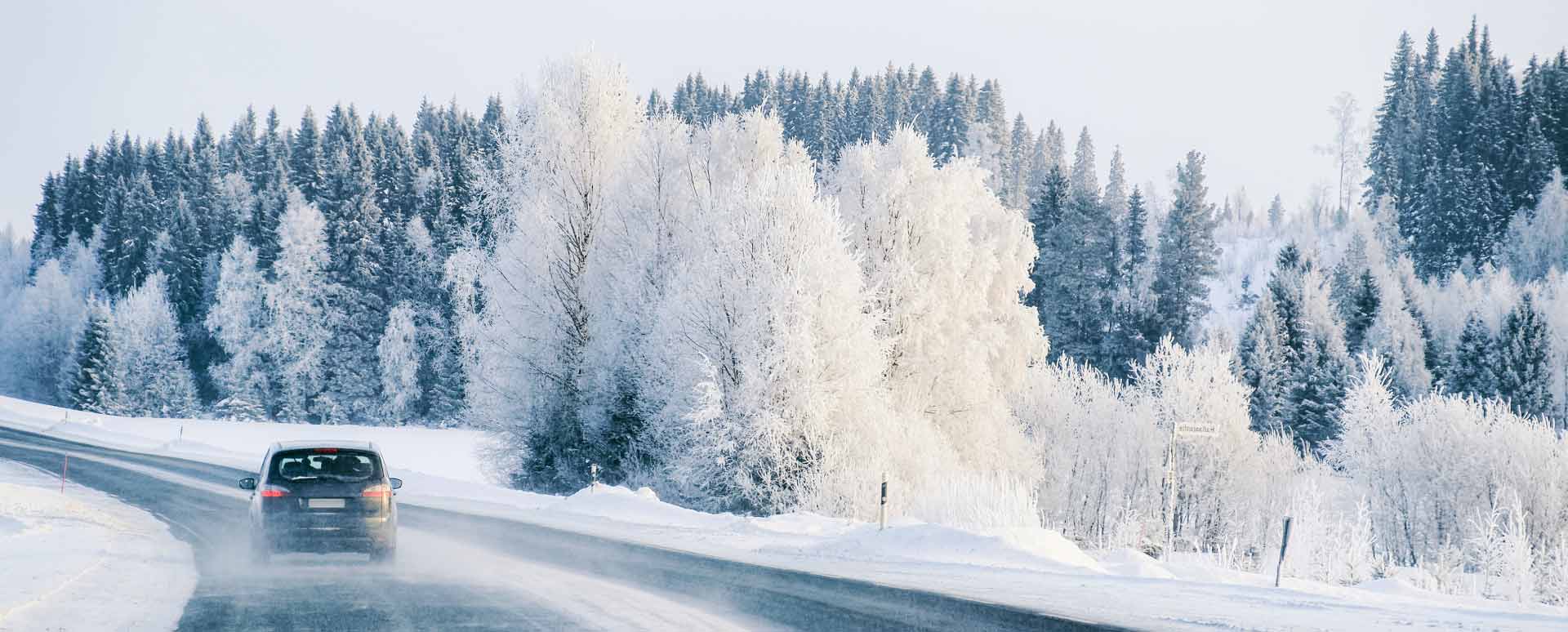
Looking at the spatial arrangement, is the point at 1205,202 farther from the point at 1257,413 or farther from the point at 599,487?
the point at 599,487

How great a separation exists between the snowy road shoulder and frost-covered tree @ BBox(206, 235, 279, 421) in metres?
53.7

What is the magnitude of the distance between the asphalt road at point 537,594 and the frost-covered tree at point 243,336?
60704 millimetres

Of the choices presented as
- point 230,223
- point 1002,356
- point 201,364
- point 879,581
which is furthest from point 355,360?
point 879,581

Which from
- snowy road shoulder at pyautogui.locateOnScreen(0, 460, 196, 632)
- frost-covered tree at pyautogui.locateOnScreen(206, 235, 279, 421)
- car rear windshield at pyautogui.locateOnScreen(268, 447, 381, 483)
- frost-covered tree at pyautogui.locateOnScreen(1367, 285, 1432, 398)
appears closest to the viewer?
snowy road shoulder at pyautogui.locateOnScreen(0, 460, 196, 632)

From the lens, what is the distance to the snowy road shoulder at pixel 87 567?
34.9 feet

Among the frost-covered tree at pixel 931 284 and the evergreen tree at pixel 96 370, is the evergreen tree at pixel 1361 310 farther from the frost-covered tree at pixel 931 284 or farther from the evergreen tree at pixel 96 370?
the evergreen tree at pixel 96 370

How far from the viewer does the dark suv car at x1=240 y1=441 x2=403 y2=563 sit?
14789 millimetres

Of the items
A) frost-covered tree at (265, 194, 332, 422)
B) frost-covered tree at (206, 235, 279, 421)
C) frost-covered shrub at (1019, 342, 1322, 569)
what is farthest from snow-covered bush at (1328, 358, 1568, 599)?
frost-covered tree at (206, 235, 279, 421)

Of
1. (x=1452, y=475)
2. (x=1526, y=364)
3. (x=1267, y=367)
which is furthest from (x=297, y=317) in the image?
(x=1526, y=364)

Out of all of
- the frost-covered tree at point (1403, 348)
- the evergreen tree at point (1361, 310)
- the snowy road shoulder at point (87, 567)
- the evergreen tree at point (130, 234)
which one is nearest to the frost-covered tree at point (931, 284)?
the snowy road shoulder at point (87, 567)

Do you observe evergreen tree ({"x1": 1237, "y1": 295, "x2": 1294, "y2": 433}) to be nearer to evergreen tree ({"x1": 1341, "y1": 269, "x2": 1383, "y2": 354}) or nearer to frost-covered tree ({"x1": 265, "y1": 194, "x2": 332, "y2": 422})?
evergreen tree ({"x1": 1341, "y1": 269, "x2": 1383, "y2": 354})

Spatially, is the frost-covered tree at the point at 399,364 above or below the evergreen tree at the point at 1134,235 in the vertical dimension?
below

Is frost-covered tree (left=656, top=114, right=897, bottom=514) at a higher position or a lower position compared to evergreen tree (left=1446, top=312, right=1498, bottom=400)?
lower

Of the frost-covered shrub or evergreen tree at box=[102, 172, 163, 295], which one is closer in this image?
the frost-covered shrub
